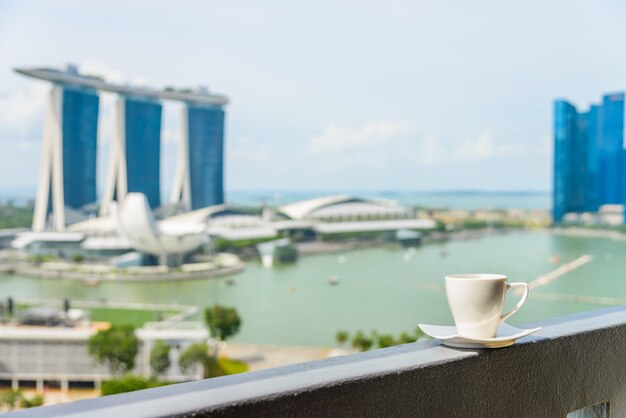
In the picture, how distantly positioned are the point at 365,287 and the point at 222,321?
4225mm

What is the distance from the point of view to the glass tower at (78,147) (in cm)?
1909

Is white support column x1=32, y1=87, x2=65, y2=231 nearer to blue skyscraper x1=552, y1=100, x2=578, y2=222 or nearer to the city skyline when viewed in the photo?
the city skyline

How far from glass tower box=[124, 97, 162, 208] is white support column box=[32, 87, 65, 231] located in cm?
175

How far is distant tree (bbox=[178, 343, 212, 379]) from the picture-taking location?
15.6 meters

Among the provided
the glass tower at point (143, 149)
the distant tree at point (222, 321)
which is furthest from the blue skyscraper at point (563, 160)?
the glass tower at point (143, 149)

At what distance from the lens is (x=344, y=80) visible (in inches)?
968

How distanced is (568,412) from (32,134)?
2460 cm

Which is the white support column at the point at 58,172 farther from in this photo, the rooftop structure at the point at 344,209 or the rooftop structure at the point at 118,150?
the rooftop structure at the point at 344,209

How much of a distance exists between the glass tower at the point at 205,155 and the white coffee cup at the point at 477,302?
19.9 m

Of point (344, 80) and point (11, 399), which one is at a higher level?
point (344, 80)

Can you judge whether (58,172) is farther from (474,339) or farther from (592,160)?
(474,339)

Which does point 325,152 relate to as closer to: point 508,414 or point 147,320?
point 147,320

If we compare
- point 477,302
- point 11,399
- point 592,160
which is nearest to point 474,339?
point 477,302

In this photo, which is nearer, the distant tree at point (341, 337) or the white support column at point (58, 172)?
the distant tree at point (341, 337)
